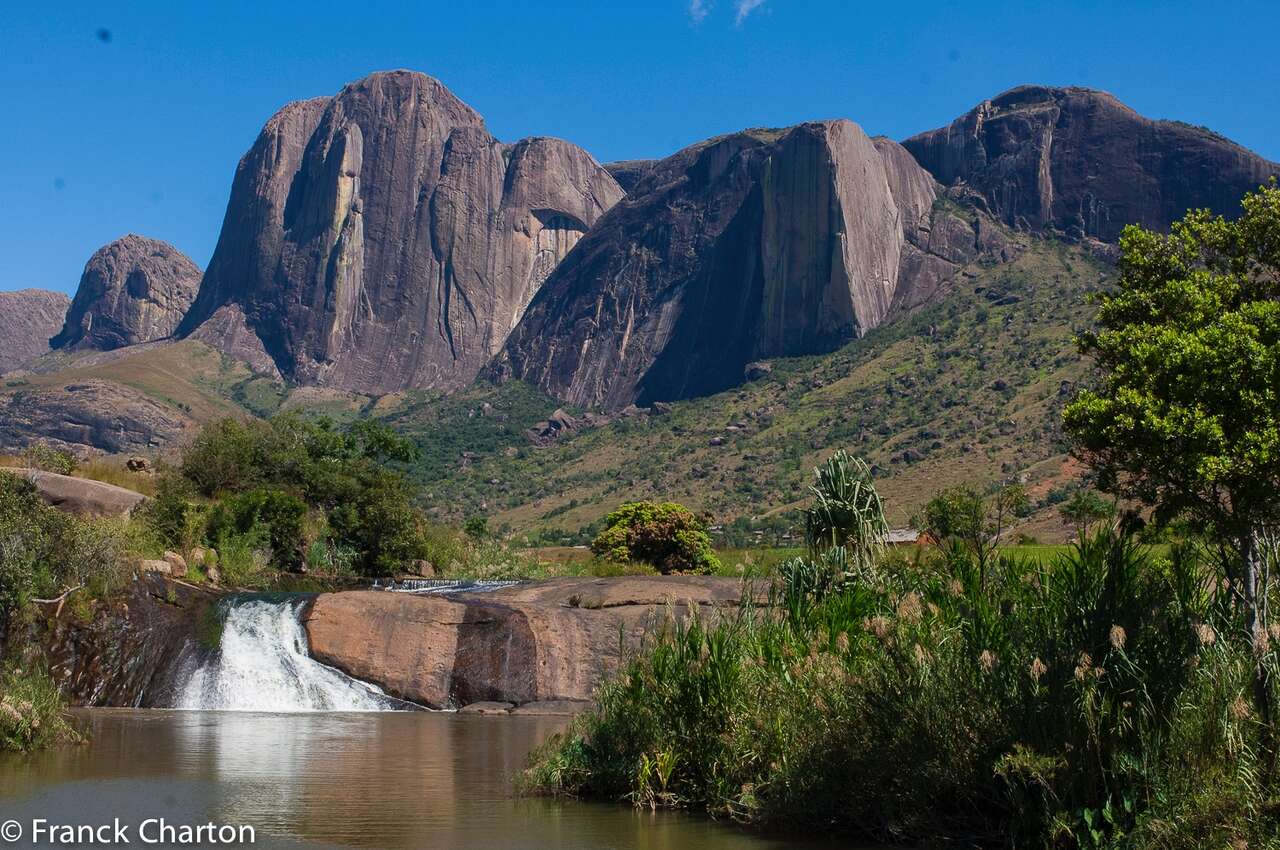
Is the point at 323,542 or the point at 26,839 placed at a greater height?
the point at 323,542

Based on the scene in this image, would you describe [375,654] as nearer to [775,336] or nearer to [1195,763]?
[1195,763]

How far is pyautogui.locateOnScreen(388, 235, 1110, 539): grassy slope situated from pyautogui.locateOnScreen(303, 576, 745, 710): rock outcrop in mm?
48246

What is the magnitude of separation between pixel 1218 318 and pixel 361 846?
35.7 ft

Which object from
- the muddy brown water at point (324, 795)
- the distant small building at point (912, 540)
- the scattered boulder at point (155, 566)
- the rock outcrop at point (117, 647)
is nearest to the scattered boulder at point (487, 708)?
the muddy brown water at point (324, 795)

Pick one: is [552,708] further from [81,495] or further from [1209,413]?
[1209,413]

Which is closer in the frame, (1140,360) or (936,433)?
(1140,360)

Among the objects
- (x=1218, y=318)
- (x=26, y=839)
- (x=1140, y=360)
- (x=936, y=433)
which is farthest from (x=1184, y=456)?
(x=936, y=433)

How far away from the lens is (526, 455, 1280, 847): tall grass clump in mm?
10300

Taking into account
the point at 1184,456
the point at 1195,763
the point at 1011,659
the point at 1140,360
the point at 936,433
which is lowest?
the point at 1195,763

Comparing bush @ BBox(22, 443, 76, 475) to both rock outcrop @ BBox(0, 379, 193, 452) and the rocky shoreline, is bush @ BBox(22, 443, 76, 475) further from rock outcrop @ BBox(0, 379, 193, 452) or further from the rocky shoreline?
rock outcrop @ BBox(0, 379, 193, 452)

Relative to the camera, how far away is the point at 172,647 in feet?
103

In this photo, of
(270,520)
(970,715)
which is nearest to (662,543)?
(270,520)

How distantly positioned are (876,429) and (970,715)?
324ft

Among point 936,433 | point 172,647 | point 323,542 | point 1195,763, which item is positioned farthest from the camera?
point 936,433
